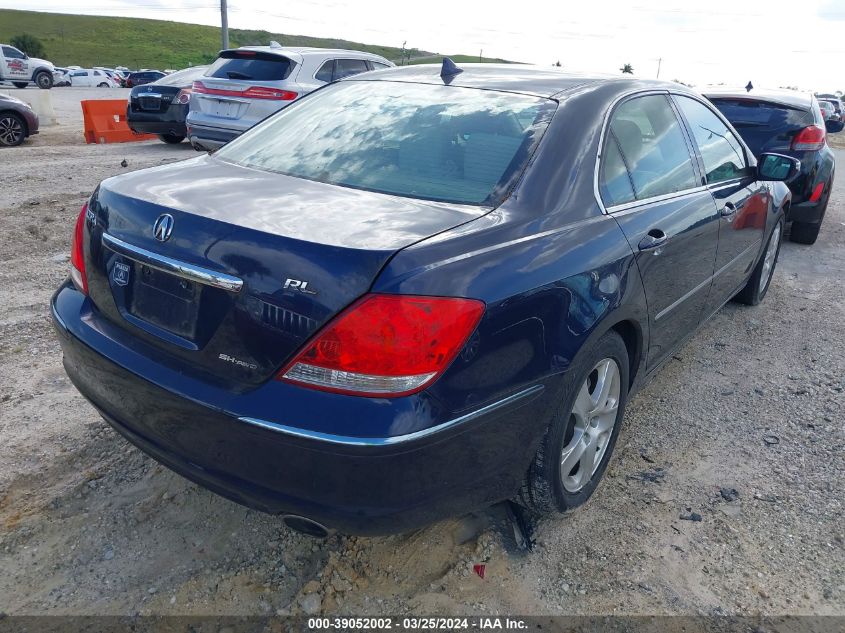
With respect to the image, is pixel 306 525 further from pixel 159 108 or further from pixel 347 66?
pixel 159 108

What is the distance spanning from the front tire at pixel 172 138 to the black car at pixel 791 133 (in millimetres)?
9798

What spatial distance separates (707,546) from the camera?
2.60 m

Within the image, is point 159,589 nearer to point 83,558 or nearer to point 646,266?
point 83,558

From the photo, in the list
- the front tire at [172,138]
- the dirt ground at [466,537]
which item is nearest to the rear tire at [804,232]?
the dirt ground at [466,537]

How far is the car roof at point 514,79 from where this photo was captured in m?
2.85

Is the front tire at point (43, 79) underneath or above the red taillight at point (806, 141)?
underneath

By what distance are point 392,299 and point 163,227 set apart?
79 cm

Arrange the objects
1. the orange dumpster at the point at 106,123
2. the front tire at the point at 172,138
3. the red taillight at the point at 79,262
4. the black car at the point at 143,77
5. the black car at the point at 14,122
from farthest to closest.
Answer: the black car at the point at 143,77, the orange dumpster at the point at 106,123, the front tire at the point at 172,138, the black car at the point at 14,122, the red taillight at the point at 79,262

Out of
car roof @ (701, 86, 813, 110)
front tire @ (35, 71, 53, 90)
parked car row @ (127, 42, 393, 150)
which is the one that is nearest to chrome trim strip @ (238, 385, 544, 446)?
car roof @ (701, 86, 813, 110)

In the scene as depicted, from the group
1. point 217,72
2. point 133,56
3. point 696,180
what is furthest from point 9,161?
point 133,56

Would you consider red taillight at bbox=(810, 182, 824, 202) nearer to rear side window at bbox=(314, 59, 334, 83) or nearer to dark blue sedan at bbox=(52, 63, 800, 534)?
dark blue sedan at bbox=(52, 63, 800, 534)

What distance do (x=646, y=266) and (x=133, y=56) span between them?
98622mm

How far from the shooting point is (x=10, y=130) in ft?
39.4

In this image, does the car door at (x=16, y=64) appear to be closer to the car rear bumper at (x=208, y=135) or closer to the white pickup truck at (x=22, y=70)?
the white pickup truck at (x=22, y=70)
